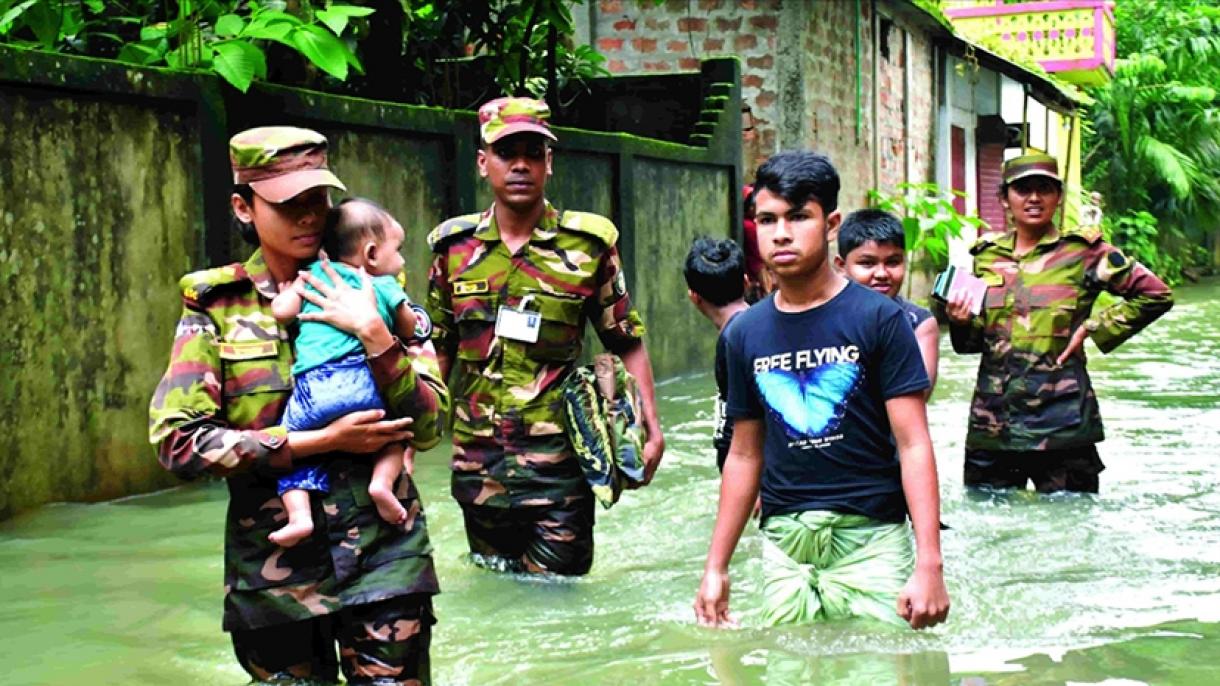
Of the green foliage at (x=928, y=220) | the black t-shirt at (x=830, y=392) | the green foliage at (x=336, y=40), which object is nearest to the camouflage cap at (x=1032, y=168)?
the green foliage at (x=336, y=40)

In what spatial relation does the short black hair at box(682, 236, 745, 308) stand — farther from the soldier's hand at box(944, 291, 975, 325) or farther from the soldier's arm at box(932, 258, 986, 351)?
the soldier's arm at box(932, 258, 986, 351)

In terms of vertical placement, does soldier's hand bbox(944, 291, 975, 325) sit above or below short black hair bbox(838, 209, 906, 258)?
below

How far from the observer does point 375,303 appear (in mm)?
3980

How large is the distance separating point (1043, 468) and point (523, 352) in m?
3.00

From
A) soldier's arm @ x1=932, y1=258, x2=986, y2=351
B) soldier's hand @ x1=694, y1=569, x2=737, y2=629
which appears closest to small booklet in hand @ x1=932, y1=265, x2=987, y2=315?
soldier's arm @ x1=932, y1=258, x2=986, y2=351

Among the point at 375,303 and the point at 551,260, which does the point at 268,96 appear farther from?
the point at 375,303

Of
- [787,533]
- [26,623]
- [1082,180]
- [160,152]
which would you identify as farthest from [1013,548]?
[1082,180]

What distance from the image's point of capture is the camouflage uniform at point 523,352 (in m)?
6.09

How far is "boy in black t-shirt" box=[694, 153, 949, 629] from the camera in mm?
4336

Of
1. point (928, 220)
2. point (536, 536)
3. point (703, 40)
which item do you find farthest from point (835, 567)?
point (928, 220)

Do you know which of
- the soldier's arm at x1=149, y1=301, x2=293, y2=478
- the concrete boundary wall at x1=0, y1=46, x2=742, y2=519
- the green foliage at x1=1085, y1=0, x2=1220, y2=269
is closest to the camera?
the soldier's arm at x1=149, y1=301, x2=293, y2=478

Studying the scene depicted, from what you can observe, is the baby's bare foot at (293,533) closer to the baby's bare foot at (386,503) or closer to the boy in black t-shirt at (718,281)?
the baby's bare foot at (386,503)

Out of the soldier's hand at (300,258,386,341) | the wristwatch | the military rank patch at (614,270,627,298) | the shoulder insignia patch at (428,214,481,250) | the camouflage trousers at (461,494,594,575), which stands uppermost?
the shoulder insignia patch at (428,214,481,250)

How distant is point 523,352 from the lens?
6.12 metres
